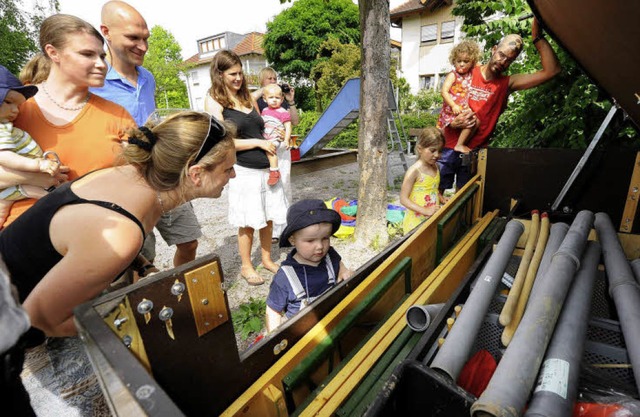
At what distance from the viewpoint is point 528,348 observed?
981 mm

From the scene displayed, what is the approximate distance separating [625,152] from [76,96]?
4019 mm

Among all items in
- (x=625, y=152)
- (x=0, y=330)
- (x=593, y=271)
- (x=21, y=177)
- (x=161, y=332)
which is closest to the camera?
(x=0, y=330)

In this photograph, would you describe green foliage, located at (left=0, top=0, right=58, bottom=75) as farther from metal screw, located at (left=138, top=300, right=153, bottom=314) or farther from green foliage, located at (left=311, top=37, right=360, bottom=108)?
metal screw, located at (left=138, top=300, right=153, bottom=314)

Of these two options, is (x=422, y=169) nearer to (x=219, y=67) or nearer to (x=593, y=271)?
(x=593, y=271)

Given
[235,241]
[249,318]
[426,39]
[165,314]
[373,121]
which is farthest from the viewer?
[426,39]

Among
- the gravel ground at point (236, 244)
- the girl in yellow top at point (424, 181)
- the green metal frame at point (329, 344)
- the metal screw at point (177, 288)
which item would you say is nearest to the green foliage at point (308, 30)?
the gravel ground at point (236, 244)

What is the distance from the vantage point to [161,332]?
92cm

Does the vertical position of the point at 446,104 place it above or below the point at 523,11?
below

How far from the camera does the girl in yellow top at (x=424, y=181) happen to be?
10.6 ft

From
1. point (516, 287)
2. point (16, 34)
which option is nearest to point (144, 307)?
point (516, 287)

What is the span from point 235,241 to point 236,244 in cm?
11

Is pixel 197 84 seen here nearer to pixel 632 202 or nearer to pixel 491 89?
pixel 491 89

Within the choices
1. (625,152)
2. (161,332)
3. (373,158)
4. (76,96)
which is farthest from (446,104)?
(161,332)

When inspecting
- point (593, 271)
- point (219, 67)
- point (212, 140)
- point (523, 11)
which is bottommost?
point (593, 271)
